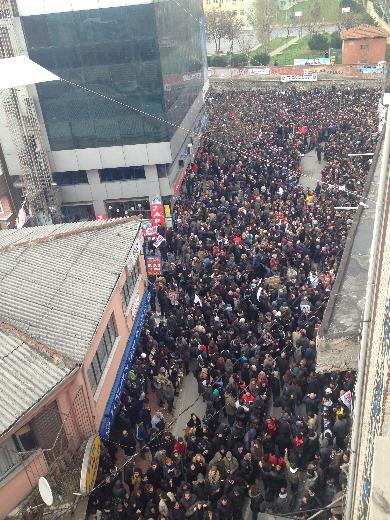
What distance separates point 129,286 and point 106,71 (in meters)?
12.9

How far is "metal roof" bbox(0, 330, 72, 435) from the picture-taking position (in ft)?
30.1

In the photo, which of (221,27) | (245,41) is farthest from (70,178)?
(245,41)

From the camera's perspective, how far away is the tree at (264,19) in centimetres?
6134

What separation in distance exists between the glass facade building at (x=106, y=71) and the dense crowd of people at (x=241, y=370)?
16.1 ft

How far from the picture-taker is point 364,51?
46.8 metres

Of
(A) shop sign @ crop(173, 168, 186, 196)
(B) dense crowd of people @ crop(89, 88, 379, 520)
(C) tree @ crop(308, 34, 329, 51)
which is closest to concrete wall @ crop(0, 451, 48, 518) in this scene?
→ (B) dense crowd of people @ crop(89, 88, 379, 520)

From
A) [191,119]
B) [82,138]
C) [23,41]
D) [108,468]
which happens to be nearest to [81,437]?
[108,468]

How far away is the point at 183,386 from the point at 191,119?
75.7 feet

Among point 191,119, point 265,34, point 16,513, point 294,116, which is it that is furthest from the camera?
→ point 265,34

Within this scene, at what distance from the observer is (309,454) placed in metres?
11.3

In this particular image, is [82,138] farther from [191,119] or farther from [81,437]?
[81,437]

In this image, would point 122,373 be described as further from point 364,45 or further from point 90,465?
point 364,45

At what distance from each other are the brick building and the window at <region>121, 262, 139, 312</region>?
129ft

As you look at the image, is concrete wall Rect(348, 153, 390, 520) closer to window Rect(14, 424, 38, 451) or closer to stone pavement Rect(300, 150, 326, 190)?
window Rect(14, 424, 38, 451)
